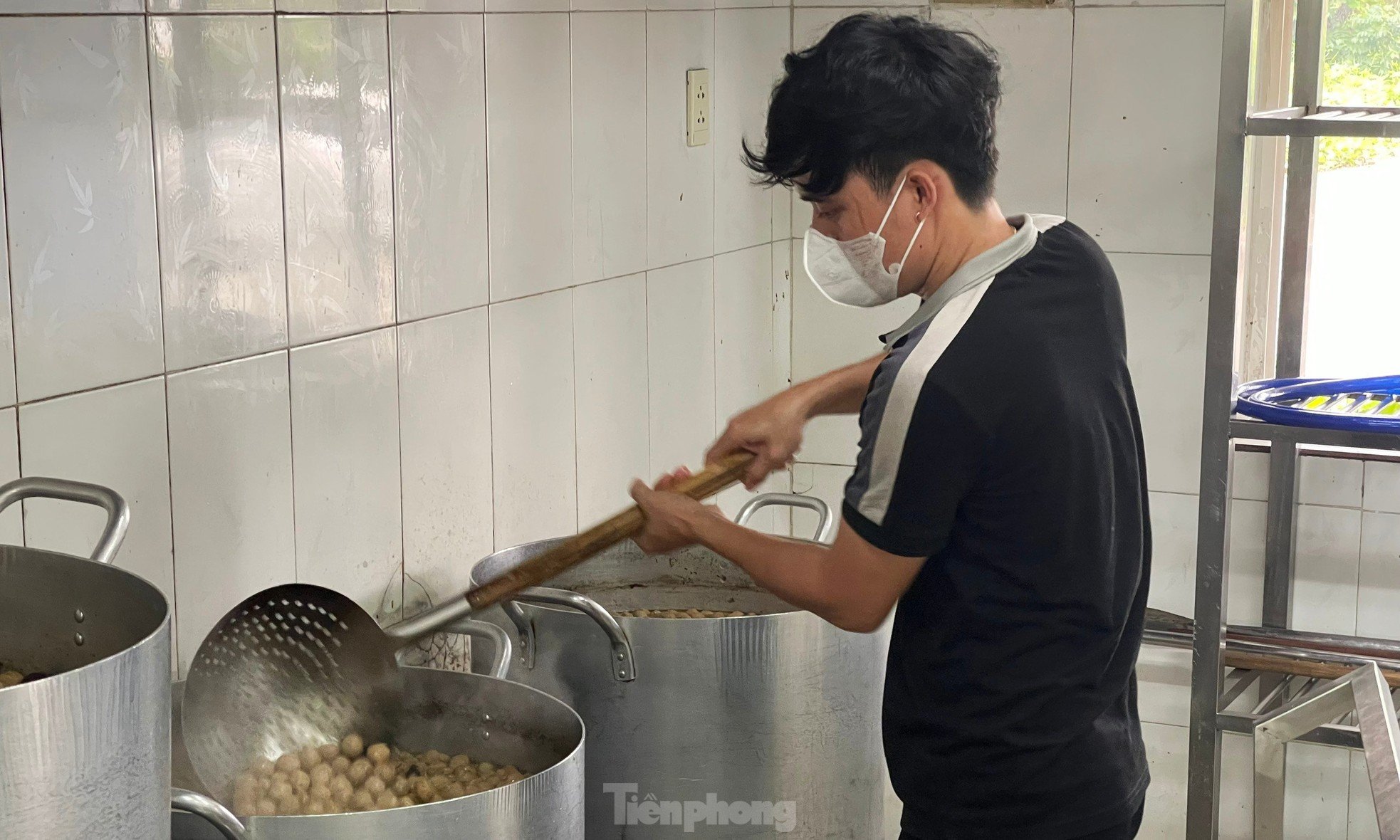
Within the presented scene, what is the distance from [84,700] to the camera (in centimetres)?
66

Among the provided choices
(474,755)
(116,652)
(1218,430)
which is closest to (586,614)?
(474,755)

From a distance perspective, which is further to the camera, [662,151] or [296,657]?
[662,151]

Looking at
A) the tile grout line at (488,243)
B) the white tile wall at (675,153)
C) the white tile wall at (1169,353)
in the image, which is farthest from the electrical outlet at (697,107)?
the white tile wall at (1169,353)

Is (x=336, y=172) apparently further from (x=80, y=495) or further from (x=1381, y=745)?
(x=1381, y=745)

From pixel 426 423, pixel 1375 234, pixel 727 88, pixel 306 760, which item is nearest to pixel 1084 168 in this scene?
pixel 1375 234

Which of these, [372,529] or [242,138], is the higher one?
[242,138]

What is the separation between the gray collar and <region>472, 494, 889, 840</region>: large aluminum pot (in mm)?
381

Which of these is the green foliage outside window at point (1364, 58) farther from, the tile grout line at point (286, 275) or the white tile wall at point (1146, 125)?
the tile grout line at point (286, 275)

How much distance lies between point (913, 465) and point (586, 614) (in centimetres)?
46

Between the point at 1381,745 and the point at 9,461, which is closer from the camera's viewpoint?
the point at 1381,745

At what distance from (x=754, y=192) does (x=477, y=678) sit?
128cm

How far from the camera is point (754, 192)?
2354 mm

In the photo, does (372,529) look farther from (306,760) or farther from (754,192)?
(754,192)

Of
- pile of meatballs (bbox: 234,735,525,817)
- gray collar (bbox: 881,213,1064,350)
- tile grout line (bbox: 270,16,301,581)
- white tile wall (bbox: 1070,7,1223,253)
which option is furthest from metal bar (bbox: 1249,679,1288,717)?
tile grout line (bbox: 270,16,301,581)
